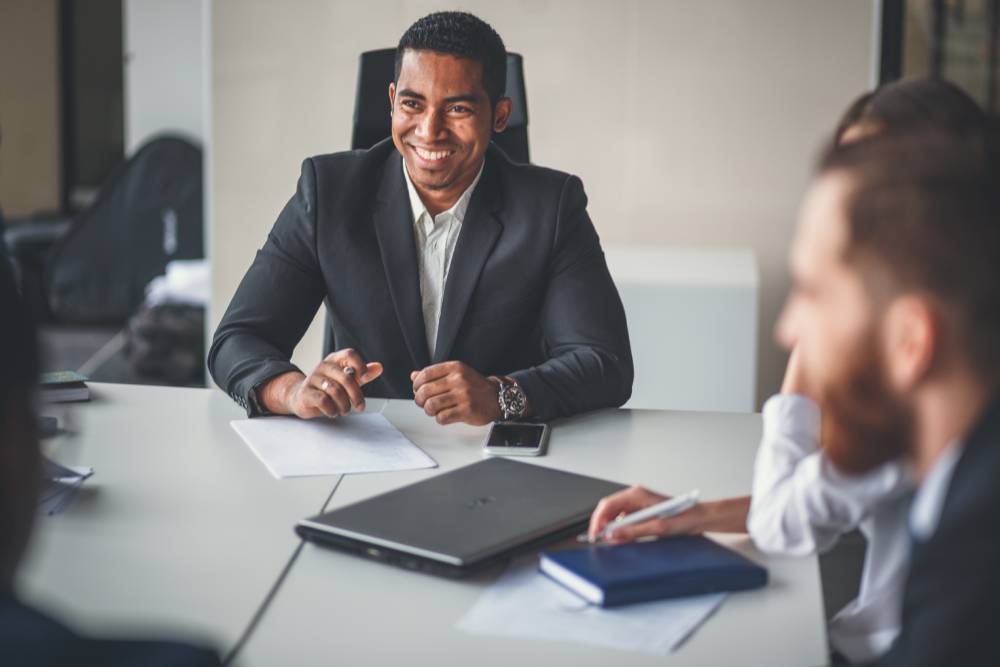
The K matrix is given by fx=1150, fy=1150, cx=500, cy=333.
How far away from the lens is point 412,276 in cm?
224

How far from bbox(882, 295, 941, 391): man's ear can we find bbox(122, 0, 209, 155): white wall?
569 cm

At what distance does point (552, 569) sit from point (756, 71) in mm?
2988

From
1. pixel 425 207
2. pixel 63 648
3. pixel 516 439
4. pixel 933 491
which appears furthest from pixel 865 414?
pixel 425 207

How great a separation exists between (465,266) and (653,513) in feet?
3.17

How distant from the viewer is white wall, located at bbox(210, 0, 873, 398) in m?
3.89

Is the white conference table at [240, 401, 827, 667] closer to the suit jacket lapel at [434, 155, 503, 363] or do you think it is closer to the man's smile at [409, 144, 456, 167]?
the suit jacket lapel at [434, 155, 503, 363]

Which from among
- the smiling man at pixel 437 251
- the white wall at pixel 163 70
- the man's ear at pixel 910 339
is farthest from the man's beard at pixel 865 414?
the white wall at pixel 163 70

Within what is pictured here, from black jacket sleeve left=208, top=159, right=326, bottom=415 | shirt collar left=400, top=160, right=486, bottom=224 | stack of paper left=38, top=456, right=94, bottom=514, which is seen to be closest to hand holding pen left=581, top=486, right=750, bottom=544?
stack of paper left=38, top=456, right=94, bottom=514

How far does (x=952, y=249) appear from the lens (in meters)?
0.90

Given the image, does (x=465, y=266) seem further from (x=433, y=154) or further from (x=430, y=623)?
(x=430, y=623)

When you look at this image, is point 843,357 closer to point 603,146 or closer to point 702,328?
point 702,328

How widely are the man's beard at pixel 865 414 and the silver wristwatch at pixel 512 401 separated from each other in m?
0.92

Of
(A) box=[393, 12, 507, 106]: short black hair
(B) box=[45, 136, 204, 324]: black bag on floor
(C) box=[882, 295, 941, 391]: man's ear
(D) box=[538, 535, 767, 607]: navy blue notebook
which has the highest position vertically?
(A) box=[393, 12, 507, 106]: short black hair

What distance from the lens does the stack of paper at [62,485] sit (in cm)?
150
